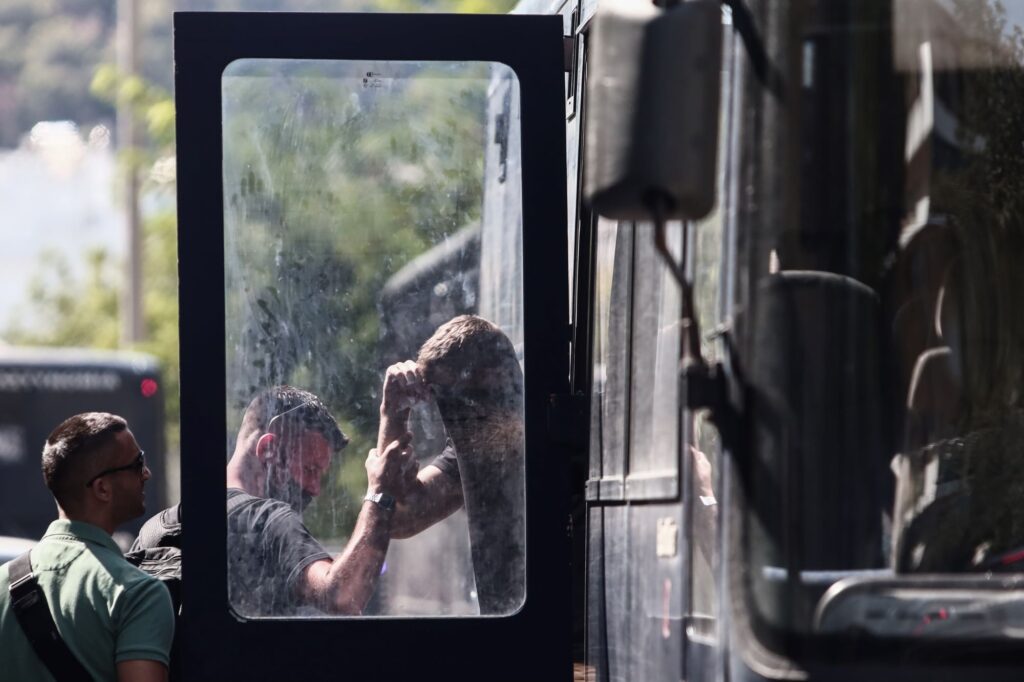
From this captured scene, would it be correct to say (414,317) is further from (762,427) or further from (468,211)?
(762,427)

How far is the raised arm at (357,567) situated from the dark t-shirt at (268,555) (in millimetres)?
24

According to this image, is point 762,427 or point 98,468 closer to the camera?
point 762,427

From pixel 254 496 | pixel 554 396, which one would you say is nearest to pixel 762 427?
pixel 554 396

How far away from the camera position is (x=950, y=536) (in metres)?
2.67

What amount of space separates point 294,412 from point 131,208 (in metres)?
21.5

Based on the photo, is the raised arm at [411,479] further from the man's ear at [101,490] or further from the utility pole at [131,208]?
the utility pole at [131,208]

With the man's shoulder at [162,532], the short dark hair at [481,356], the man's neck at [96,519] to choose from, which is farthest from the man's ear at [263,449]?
the man's neck at [96,519]

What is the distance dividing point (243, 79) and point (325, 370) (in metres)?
0.62

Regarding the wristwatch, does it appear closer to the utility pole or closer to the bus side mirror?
the bus side mirror

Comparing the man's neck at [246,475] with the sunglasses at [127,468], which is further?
the sunglasses at [127,468]

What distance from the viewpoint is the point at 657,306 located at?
332 cm

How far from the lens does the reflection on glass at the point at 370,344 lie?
3.52 metres

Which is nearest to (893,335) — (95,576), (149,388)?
(95,576)

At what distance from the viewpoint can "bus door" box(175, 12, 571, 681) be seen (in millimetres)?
3502
